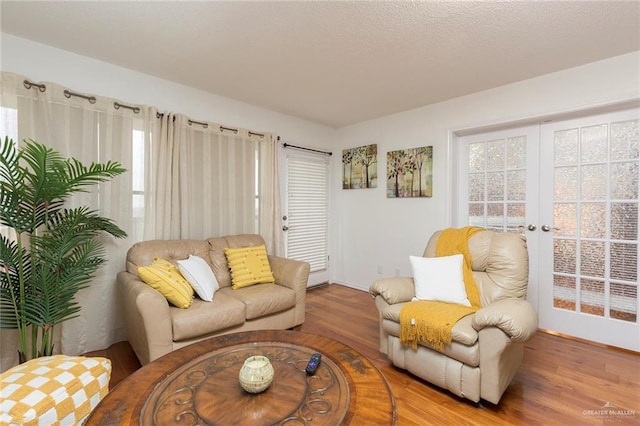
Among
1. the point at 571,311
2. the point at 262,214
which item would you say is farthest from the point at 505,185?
the point at 262,214

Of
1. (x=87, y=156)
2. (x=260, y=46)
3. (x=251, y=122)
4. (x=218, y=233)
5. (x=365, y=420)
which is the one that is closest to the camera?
(x=365, y=420)

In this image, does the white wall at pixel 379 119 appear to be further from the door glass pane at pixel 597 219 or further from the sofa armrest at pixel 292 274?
the sofa armrest at pixel 292 274

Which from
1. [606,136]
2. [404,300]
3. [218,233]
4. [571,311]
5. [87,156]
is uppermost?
[606,136]

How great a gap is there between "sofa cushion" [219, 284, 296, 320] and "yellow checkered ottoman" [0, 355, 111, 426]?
102cm

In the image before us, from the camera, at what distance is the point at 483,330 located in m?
1.69

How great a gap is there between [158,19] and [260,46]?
680 mm

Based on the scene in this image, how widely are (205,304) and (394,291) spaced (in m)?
1.46

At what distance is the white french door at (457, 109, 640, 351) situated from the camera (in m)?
2.46

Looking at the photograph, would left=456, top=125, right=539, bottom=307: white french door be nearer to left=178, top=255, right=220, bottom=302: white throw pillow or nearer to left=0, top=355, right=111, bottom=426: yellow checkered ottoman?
left=178, top=255, right=220, bottom=302: white throw pillow

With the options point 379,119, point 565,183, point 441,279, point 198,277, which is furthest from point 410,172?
point 198,277

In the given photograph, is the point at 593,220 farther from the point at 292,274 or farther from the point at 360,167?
the point at 292,274

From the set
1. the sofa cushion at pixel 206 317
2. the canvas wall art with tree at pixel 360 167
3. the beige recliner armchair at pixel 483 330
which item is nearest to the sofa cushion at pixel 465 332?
the beige recliner armchair at pixel 483 330

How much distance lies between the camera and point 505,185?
3.09 m

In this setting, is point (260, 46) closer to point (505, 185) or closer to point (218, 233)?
point (218, 233)
